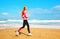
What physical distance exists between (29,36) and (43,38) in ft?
2.31

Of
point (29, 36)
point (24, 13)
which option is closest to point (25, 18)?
point (24, 13)

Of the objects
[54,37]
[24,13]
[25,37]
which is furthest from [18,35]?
[54,37]

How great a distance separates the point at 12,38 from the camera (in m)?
7.00

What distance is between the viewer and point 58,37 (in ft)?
23.3

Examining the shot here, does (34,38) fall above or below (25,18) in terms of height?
below

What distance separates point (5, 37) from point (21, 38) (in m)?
0.72

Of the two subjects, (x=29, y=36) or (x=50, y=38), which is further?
(x=29, y=36)

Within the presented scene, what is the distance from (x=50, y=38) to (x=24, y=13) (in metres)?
1.51

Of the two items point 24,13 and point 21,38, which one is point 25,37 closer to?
point 21,38

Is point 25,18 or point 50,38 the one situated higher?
point 25,18

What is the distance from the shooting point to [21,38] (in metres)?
6.98

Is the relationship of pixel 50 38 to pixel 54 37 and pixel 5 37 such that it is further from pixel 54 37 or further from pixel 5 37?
pixel 5 37

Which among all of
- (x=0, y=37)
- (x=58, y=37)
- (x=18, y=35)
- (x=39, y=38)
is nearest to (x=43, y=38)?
(x=39, y=38)

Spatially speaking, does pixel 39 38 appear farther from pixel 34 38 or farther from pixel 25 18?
pixel 25 18
